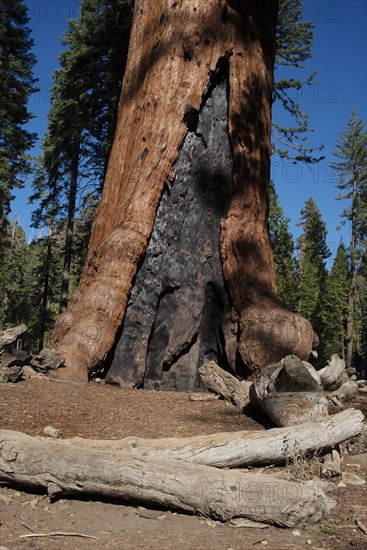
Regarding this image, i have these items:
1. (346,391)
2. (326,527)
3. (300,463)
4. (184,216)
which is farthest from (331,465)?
(184,216)

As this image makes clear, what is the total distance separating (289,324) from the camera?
6.59 m

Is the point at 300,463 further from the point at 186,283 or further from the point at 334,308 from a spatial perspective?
the point at 334,308

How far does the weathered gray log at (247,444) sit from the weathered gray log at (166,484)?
0.27 meters

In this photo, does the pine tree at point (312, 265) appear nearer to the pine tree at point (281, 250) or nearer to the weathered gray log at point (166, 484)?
the pine tree at point (281, 250)

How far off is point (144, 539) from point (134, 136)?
626 cm

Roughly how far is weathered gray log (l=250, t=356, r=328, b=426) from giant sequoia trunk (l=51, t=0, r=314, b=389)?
4.67ft

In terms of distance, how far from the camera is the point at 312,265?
43.6 m

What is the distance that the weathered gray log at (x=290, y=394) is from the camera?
14.6 ft

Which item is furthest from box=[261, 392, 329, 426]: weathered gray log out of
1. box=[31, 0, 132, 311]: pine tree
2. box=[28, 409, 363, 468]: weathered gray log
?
box=[31, 0, 132, 311]: pine tree

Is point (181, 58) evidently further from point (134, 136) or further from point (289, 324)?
point (289, 324)

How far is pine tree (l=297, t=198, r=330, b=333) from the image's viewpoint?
133 feet

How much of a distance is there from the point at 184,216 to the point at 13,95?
14.8 meters

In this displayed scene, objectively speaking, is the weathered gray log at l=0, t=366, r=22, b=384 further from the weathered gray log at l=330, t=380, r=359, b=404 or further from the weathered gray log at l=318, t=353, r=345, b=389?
the weathered gray log at l=318, t=353, r=345, b=389

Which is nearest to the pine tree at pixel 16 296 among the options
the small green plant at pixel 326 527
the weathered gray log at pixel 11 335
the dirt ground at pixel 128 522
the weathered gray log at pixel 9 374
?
the weathered gray log at pixel 11 335
